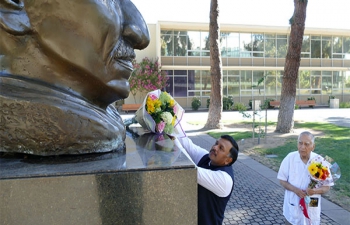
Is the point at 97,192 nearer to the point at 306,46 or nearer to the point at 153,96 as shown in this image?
the point at 153,96

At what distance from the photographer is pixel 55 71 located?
2.22 m

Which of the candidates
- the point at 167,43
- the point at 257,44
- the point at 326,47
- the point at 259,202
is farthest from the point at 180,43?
the point at 259,202

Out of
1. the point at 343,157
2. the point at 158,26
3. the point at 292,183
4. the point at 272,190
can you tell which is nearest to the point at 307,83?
the point at 158,26

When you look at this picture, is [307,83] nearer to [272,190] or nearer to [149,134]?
A: [272,190]

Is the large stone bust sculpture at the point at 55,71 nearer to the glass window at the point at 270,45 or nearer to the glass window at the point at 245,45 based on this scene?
the glass window at the point at 245,45

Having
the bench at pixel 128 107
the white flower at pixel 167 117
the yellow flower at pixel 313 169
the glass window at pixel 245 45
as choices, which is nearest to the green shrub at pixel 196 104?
the bench at pixel 128 107

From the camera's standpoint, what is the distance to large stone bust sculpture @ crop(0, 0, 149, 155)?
2.05 metres

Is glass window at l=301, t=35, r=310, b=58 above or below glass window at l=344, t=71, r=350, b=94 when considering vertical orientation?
above

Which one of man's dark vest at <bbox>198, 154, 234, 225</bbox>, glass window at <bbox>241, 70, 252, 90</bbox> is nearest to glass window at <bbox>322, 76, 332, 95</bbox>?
glass window at <bbox>241, 70, 252, 90</bbox>

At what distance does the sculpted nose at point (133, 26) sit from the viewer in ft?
7.86

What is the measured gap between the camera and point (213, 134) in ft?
38.2

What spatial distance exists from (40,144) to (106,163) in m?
0.48

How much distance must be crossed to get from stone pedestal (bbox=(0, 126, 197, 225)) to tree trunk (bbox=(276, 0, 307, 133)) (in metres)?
10.3

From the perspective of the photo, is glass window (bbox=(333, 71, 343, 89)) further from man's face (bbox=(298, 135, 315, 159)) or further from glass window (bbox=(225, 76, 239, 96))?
man's face (bbox=(298, 135, 315, 159))
